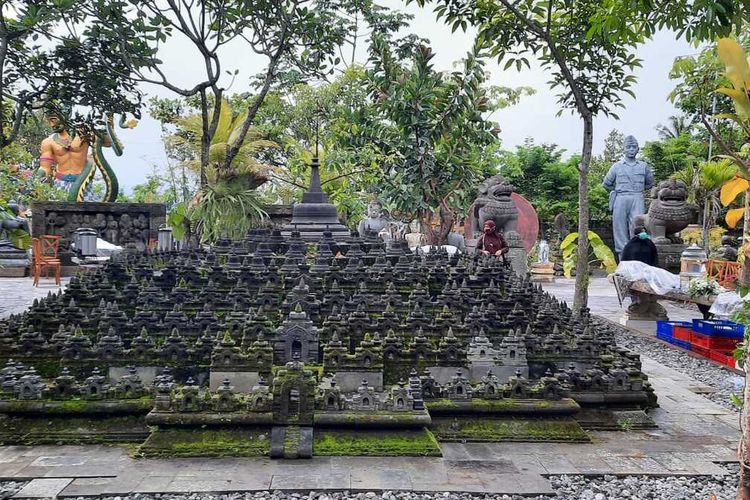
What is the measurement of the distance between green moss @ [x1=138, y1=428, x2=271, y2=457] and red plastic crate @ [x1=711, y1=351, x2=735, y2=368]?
8.15 metres

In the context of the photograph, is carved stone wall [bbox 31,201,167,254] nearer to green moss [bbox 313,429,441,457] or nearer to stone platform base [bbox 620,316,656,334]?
stone platform base [bbox 620,316,656,334]

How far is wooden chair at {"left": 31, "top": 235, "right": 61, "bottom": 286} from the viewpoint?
1889 centimetres

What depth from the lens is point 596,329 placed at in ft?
27.4

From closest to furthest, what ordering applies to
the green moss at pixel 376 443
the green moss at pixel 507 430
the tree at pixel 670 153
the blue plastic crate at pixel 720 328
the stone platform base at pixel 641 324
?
the green moss at pixel 376 443 < the green moss at pixel 507 430 < the blue plastic crate at pixel 720 328 < the stone platform base at pixel 641 324 < the tree at pixel 670 153

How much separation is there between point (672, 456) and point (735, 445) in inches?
33.8

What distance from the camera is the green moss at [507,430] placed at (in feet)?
21.5

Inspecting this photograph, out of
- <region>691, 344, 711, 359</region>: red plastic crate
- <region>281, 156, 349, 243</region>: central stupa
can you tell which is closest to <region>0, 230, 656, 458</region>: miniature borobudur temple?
<region>691, 344, 711, 359</region>: red plastic crate

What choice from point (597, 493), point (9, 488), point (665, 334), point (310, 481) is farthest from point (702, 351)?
point (9, 488)

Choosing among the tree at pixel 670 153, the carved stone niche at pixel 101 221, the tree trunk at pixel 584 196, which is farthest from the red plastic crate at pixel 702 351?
the tree at pixel 670 153

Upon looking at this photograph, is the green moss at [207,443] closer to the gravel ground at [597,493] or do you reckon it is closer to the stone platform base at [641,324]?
the gravel ground at [597,493]

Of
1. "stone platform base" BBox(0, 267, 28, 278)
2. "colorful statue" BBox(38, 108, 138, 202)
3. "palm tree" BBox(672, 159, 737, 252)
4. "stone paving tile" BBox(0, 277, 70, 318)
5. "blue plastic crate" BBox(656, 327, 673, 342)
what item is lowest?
"blue plastic crate" BBox(656, 327, 673, 342)

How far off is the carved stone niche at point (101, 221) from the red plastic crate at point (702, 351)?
Result: 52.9 feet

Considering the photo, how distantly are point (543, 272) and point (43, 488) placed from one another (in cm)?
2240

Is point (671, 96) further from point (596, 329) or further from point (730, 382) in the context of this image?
point (596, 329)
